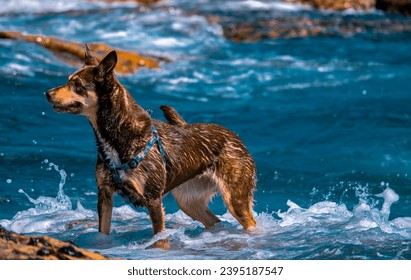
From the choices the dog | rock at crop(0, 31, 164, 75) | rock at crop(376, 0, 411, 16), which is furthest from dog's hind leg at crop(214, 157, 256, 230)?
Result: rock at crop(376, 0, 411, 16)

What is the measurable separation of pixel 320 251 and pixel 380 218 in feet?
3.91

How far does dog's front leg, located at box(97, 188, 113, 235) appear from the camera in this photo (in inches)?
301

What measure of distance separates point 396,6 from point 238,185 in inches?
643

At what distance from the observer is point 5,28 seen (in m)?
20.3

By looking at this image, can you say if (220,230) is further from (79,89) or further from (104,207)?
(79,89)

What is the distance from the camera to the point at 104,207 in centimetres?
768

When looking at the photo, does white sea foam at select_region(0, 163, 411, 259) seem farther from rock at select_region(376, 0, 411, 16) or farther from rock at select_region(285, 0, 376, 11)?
rock at select_region(285, 0, 376, 11)

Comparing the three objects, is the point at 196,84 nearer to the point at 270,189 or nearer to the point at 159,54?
the point at 159,54

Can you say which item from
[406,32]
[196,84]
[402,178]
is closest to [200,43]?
[196,84]

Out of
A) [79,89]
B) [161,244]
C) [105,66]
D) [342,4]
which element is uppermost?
[105,66]

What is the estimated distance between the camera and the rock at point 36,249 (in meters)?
6.24

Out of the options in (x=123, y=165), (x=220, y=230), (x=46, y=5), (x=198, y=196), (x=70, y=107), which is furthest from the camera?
(x=46, y=5)

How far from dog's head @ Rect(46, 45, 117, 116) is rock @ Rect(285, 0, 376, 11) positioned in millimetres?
17131

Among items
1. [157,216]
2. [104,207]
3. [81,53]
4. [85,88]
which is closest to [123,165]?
[104,207]
